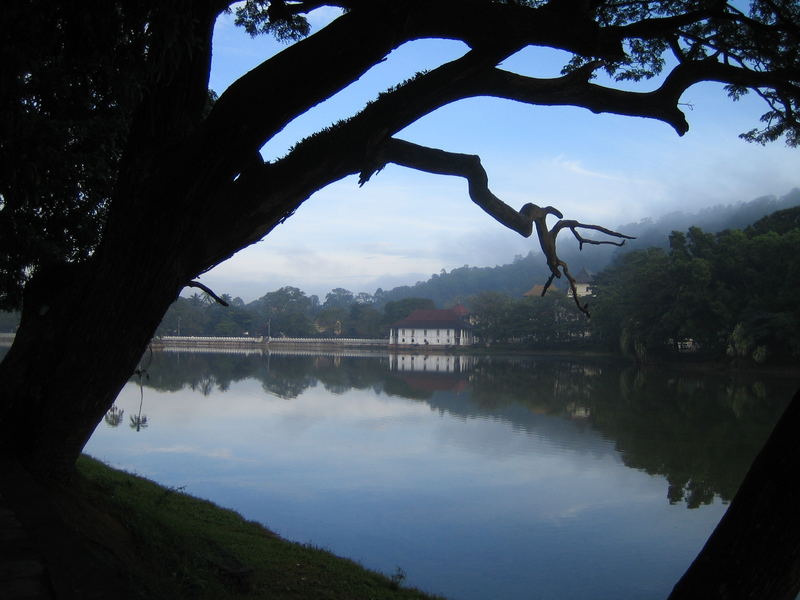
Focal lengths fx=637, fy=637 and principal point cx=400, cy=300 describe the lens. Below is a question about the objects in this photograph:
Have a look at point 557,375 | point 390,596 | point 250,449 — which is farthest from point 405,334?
point 390,596

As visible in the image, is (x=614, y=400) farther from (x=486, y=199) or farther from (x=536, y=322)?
(x=536, y=322)

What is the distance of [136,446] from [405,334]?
1815 inches

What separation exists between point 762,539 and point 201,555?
3016 millimetres

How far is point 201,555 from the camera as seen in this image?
365 cm

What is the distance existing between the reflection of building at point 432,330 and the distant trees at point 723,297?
20941 millimetres

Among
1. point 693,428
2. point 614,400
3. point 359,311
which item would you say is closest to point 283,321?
point 359,311

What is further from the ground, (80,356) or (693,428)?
(80,356)

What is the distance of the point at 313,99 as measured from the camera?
2.71 m

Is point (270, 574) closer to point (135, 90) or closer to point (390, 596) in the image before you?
point (390, 596)

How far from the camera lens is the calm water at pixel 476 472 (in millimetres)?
6203

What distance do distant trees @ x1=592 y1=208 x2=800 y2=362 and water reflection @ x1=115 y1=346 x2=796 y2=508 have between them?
1.62 m

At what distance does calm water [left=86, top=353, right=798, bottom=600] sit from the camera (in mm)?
6203

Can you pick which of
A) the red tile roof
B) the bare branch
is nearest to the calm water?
the bare branch

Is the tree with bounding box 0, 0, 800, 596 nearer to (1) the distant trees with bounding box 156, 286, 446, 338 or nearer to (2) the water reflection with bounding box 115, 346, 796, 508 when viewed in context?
(2) the water reflection with bounding box 115, 346, 796, 508
